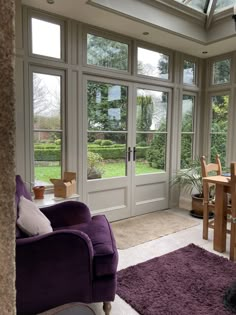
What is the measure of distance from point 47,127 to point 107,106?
0.93m

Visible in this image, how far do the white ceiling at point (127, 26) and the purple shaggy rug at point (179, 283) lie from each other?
2770mm

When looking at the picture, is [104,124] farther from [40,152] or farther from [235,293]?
[235,293]

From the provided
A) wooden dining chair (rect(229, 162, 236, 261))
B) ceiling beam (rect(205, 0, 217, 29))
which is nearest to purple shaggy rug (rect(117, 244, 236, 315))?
wooden dining chair (rect(229, 162, 236, 261))

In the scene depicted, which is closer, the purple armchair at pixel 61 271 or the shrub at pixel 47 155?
the purple armchair at pixel 61 271

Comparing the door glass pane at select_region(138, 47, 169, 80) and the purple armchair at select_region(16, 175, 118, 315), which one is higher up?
the door glass pane at select_region(138, 47, 169, 80)

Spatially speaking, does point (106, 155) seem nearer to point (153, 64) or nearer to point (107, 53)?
point (107, 53)

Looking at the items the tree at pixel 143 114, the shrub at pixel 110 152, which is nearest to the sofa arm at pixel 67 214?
the shrub at pixel 110 152

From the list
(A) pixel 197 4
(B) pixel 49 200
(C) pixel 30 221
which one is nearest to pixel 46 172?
(B) pixel 49 200

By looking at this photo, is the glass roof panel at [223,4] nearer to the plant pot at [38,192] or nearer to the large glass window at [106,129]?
the large glass window at [106,129]

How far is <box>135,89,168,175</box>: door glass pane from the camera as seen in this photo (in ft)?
13.0

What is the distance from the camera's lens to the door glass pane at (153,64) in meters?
3.88

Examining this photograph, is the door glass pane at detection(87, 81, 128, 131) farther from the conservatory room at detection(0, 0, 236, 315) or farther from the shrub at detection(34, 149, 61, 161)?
the shrub at detection(34, 149, 61, 161)

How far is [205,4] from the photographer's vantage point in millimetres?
3768

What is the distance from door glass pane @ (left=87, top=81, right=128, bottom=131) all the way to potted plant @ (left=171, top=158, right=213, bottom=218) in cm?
131
